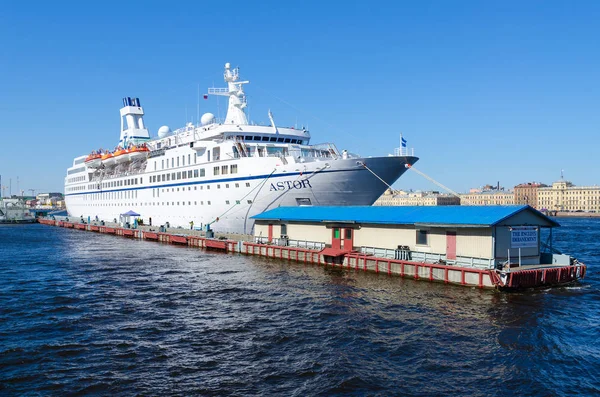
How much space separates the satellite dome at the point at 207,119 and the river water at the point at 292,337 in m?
31.0

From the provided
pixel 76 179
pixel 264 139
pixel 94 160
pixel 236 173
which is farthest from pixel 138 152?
pixel 76 179

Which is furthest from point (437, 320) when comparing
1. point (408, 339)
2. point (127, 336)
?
point (127, 336)

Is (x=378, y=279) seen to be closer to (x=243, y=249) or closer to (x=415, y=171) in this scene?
(x=415, y=171)

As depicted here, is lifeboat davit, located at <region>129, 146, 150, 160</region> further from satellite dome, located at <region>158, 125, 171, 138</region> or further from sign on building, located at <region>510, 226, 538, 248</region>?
sign on building, located at <region>510, 226, 538, 248</region>

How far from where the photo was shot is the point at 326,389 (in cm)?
1406

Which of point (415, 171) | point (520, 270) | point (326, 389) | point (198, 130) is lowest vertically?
point (326, 389)

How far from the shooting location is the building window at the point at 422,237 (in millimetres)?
30733

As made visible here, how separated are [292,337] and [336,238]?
18.3 meters

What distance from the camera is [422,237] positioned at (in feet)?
102

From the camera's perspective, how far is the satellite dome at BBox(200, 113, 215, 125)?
59.2 m

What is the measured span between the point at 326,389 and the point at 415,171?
26.4 metres

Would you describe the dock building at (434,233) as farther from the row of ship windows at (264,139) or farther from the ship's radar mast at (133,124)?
the ship's radar mast at (133,124)

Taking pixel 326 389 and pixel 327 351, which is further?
pixel 327 351

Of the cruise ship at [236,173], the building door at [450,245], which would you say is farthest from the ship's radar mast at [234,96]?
the building door at [450,245]
